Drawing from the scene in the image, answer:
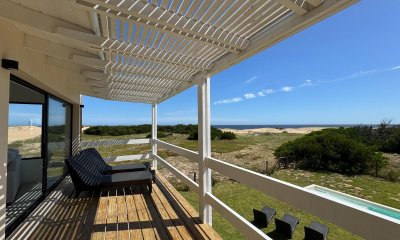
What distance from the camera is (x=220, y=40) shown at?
2.33 m

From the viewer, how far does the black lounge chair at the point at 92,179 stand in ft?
14.7

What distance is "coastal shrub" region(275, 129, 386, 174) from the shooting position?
11641 millimetres

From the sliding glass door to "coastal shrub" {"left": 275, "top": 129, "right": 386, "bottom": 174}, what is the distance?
12057mm

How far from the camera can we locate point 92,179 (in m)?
4.77

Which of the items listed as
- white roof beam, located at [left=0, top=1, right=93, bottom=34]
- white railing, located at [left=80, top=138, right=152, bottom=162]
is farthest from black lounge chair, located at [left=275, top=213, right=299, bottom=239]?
white railing, located at [left=80, top=138, right=152, bottom=162]

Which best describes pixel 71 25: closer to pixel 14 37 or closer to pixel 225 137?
pixel 14 37

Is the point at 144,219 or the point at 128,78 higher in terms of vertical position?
the point at 128,78

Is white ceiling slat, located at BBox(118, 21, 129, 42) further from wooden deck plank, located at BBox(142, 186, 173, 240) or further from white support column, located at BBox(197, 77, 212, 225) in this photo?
wooden deck plank, located at BBox(142, 186, 173, 240)

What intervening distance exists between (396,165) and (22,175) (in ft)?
48.7

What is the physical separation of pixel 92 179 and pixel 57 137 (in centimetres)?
161

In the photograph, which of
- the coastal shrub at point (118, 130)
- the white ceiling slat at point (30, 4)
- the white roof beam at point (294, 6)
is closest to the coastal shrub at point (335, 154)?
the coastal shrub at point (118, 130)

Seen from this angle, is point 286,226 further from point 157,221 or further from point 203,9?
point 203,9

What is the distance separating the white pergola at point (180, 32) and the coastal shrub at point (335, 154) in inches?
438

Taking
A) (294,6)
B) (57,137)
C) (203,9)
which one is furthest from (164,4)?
(57,137)
